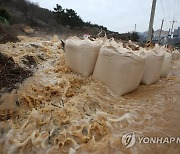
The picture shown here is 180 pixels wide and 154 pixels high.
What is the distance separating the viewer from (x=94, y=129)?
2447 mm

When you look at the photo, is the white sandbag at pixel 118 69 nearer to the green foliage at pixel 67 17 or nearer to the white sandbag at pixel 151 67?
the white sandbag at pixel 151 67

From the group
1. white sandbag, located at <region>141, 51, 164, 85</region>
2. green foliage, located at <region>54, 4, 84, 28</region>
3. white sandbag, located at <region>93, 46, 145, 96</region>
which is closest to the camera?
white sandbag, located at <region>93, 46, 145, 96</region>

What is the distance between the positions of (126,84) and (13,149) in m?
1.78

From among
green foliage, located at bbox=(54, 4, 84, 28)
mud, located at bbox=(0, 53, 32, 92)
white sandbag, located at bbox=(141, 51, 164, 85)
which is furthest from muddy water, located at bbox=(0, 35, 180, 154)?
green foliage, located at bbox=(54, 4, 84, 28)

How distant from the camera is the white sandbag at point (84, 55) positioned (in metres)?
3.68

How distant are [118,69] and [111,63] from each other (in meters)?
0.13

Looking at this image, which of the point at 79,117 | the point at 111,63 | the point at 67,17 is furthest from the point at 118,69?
the point at 67,17

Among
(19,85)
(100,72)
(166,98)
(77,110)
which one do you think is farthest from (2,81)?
(166,98)

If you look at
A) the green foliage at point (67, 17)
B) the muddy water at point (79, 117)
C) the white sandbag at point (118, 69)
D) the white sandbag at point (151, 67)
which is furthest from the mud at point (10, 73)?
the green foliage at point (67, 17)

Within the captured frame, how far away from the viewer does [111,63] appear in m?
3.32

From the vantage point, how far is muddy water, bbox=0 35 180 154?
2271mm

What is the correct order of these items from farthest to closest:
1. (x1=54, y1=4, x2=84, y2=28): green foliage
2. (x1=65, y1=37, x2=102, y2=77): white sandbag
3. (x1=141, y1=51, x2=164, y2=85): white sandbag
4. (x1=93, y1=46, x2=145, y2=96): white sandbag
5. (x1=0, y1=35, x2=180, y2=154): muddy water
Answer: (x1=54, y1=4, x2=84, y2=28): green foliage → (x1=141, y1=51, x2=164, y2=85): white sandbag → (x1=65, y1=37, x2=102, y2=77): white sandbag → (x1=93, y1=46, x2=145, y2=96): white sandbag → (x1=0, y1=35, x2=180, y2=154): muddy water

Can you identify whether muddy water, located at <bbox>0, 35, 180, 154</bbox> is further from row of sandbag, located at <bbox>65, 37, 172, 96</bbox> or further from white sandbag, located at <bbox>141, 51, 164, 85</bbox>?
white sandbag, located at <bbox>141, 51, 164, 85</bbox>

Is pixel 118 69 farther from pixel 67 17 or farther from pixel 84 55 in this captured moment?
pixel 67 17
